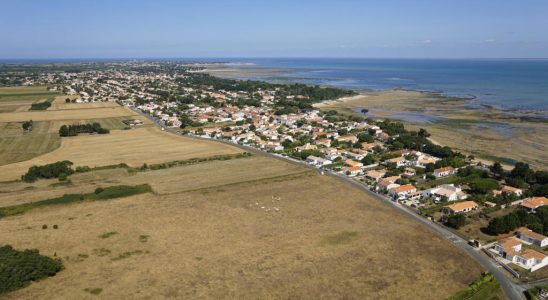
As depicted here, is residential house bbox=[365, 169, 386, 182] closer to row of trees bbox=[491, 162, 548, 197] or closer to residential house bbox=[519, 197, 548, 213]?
row of trees bbox=[491, 162, 548, 197]

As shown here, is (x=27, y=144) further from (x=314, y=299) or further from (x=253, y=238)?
(x=314, y=299)

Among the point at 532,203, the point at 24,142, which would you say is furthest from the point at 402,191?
the point at 24,142

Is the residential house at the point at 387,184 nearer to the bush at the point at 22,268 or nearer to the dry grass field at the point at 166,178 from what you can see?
the dry grass field at the point at 166,178

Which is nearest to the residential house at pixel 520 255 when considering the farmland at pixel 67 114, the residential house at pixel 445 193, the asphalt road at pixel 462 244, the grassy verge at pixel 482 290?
the asphalt road at pixel 462 244

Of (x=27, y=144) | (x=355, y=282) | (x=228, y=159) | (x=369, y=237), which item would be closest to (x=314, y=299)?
(x=355, y=282)

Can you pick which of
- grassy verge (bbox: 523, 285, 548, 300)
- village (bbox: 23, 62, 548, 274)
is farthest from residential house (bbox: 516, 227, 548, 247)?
grassy verge (bbox: 523, 285, 548, 300)

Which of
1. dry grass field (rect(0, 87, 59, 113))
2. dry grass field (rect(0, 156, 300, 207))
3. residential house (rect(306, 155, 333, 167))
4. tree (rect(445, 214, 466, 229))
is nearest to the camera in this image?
tree (rect(445, 214, 466, 229))
